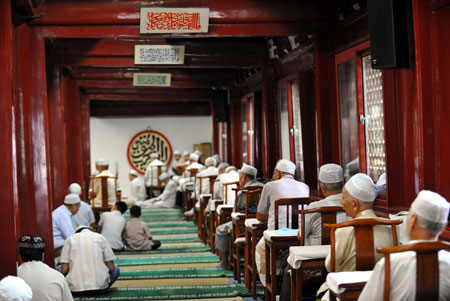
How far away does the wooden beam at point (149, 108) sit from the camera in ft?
58.4

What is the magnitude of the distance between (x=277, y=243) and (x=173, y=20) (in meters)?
2.68

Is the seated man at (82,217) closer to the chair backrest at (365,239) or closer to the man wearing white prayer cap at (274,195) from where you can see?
the man wearing white prayer cap at (274,195)

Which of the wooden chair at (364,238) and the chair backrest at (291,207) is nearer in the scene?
the wooden chair at (364,238)

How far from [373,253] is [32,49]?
4.48 meters

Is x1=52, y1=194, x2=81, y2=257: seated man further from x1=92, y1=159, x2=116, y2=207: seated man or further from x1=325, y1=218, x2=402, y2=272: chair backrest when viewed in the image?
x1=325, y1=218, x2=402, y2=272: chair backrest

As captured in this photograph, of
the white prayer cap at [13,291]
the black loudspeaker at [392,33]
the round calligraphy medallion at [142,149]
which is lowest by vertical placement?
the white prayer cap at [13,291]

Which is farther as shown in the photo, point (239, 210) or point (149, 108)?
point (149, 108)

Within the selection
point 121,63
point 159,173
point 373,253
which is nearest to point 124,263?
point 121,63

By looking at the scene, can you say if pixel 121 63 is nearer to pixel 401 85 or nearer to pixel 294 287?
pixel 401 85

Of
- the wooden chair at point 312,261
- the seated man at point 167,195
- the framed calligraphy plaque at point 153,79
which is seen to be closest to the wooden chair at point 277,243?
the wooden chair at point 312,261

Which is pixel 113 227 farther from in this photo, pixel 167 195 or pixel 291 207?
pixel 167 195

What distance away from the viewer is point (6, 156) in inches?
178

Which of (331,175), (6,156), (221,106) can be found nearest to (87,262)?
(6,156)

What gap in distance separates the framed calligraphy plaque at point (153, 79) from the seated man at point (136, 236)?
2510 millimetres
